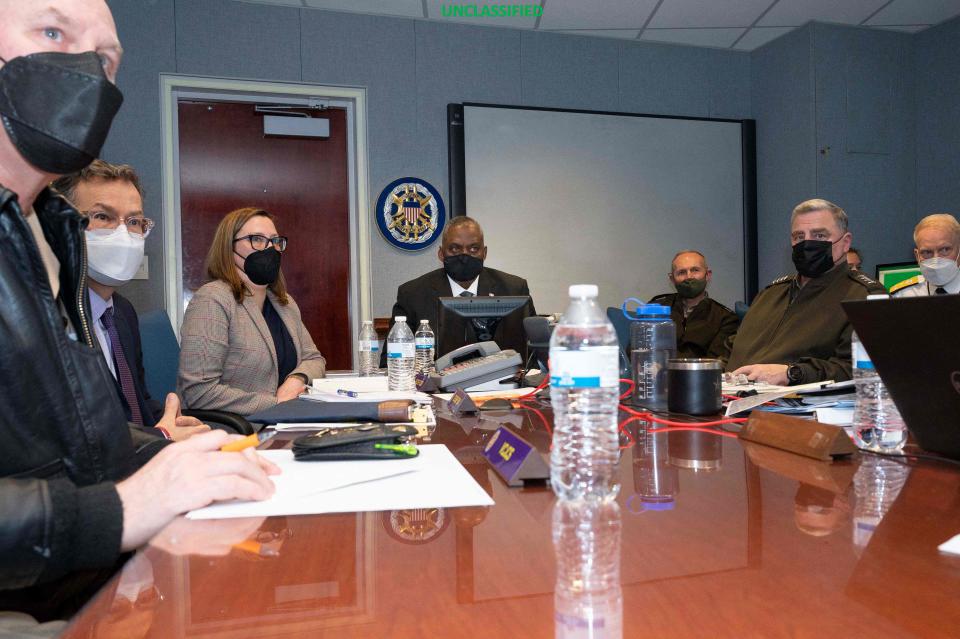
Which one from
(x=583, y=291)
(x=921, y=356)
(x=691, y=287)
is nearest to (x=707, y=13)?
(x=691, y=287)

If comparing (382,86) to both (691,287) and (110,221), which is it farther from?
(110,221)

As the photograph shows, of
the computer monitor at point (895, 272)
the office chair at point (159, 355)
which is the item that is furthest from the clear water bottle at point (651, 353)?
the computer monitor at point (895, 272)

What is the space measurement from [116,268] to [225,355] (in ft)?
1.72

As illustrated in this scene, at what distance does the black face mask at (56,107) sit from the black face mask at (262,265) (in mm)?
1604

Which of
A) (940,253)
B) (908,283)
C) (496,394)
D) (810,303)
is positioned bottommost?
(496,394)

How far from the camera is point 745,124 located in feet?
15.9

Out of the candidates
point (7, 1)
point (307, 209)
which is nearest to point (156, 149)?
point (307, 209)

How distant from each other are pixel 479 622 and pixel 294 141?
4132mm

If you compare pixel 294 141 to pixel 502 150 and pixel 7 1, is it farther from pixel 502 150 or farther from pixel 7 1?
pixel 7 1

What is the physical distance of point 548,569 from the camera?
56 centimetres

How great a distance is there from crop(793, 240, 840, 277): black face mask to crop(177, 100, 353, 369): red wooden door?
8.65 feet

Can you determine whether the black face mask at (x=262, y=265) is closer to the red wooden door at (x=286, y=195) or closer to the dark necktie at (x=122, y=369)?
the dark necktie at (x=122, y=369)

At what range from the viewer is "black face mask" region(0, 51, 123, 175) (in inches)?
37.9

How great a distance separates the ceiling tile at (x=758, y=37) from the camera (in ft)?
14.8
